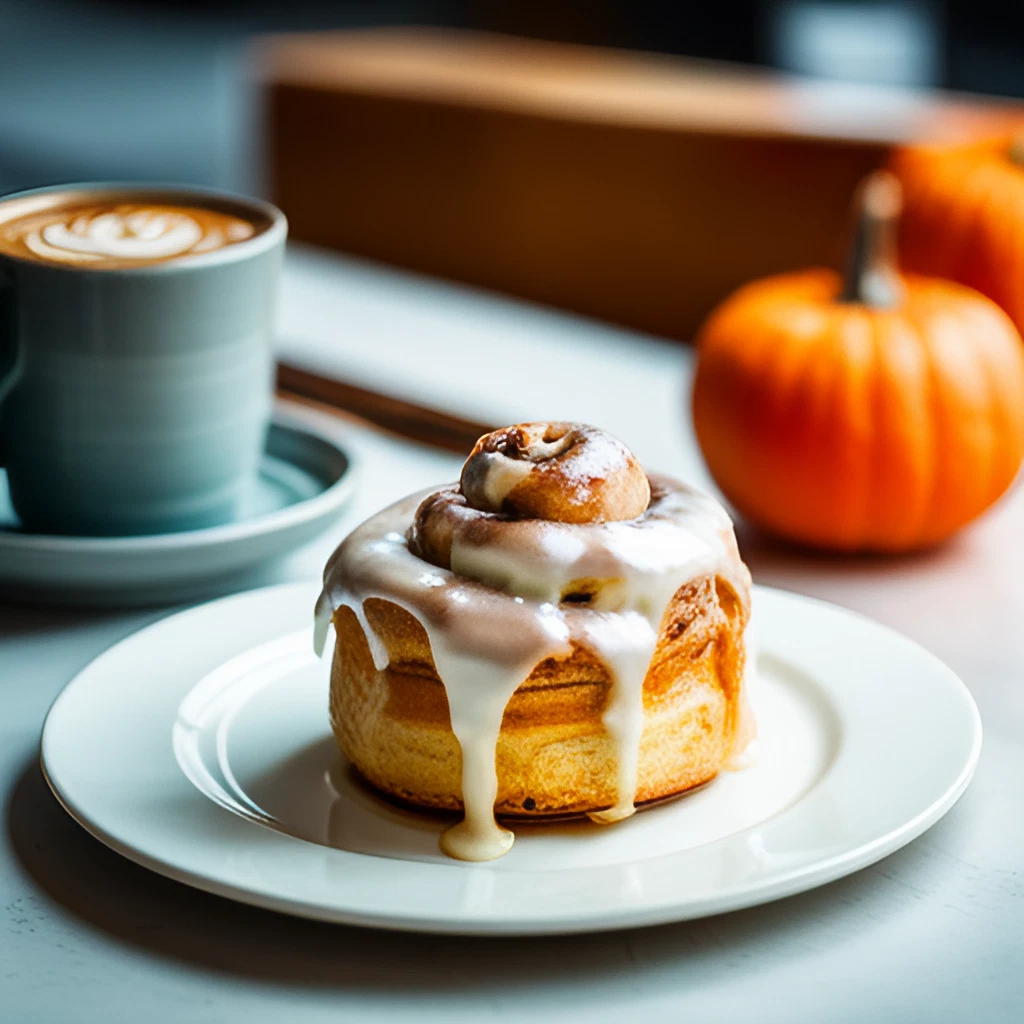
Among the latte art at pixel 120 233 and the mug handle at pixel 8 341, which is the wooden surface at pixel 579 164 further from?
the mug handle at pixel 8 341

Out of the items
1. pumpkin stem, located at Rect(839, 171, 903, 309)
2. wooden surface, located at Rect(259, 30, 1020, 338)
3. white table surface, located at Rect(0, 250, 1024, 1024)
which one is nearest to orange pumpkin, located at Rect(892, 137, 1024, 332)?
pumpkin stem, located at Rect(839, 171, 903, 309)

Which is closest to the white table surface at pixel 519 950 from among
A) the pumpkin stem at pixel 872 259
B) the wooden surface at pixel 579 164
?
the pumpkin stem at pixel 872 259

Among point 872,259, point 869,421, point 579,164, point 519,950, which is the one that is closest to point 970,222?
point 872,259

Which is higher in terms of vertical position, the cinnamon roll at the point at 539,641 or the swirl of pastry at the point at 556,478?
the swirl of pastry at the point at 556,478

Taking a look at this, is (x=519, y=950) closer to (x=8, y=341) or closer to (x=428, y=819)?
(x=428, y=819)

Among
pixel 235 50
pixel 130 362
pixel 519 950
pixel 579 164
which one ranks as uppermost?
pixel 130 362

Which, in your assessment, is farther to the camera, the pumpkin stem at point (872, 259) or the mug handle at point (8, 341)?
the pumpkin stem at point (872, 259)

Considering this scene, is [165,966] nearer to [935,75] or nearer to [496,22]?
[935,75]

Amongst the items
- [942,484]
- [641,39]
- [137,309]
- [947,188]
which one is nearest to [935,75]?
[641,39]

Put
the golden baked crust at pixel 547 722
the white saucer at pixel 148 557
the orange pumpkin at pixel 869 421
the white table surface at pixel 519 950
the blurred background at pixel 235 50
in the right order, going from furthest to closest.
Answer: the blurred background at pixel 235 50 → the orange pumpkin at pixel 869 421 → the white saucer at pixel 148 557 → the golden baked crust at pixel 547 722 → the white table surface at pixel 519 950
